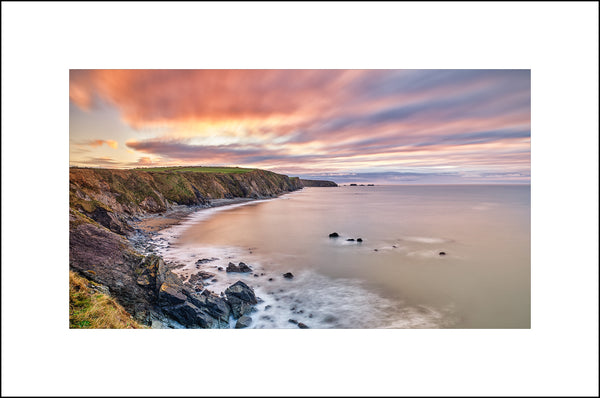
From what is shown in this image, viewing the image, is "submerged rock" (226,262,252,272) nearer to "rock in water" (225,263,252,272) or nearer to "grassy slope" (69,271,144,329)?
"rock in water" (225,263,252,272)

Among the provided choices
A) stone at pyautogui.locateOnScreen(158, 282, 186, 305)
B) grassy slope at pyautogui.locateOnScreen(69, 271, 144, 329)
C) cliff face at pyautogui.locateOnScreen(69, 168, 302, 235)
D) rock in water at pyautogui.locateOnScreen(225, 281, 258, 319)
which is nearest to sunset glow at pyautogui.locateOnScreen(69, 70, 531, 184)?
cliff face at pyautogui.locateOnScreen(69, 168, 302, 235)

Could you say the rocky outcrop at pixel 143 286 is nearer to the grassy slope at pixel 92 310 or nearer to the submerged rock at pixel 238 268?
the grassy slope at pixel 92 310

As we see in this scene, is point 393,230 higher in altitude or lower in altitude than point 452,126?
lower

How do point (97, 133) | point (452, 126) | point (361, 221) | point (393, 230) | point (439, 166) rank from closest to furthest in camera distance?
point (97, 133) < point (452, 126) < point (439, 166) < point (393, 230) < point (361, 221)

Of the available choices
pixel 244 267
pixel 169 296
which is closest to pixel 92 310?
pixel 169 296

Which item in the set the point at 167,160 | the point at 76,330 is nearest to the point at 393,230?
the point at 167,160

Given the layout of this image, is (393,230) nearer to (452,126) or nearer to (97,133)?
(452,126)
